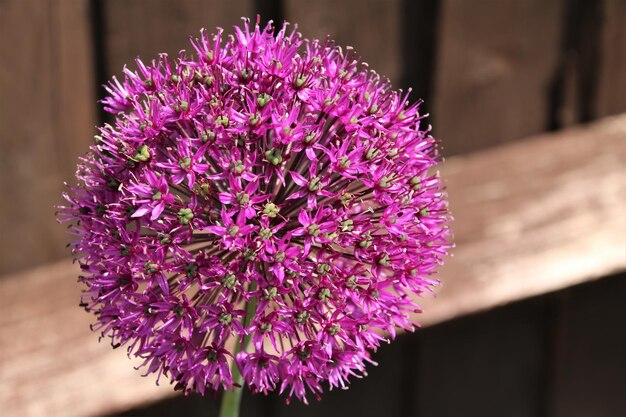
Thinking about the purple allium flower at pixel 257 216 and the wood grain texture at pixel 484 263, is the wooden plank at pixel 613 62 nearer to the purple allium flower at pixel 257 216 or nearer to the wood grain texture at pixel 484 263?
the wood grain texture at pixel 484 263

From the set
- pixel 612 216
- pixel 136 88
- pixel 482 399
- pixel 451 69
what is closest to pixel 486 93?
pixel 451 69

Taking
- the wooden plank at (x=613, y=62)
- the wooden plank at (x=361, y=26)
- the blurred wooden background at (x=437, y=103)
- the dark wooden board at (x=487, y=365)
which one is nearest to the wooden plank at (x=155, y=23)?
the blurred wooden background at (x=437, y=103)

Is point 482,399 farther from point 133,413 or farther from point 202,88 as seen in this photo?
point 202,88

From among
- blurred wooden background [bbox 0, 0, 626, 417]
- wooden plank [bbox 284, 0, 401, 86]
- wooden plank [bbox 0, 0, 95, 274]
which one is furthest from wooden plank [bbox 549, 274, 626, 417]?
wooden plank [bbox 0, 0, 95, 274]

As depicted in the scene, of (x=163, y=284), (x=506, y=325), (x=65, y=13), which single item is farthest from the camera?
(x=506, y=325)

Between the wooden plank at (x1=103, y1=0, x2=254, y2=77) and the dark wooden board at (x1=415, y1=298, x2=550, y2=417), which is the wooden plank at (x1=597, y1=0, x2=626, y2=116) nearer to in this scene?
the dark wooden board at (x1=415, y1=298, x2=550, y2=417)

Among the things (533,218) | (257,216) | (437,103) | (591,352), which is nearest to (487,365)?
(591,352)
